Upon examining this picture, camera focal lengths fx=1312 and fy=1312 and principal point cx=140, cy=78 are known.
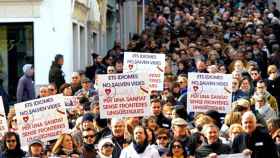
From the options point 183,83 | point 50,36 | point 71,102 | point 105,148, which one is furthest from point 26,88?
point 105,148

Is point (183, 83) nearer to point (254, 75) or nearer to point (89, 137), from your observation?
point (254, 75)

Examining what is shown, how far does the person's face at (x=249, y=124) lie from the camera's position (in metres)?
17.5

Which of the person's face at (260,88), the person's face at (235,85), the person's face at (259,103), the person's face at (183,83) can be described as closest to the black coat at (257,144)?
the person's face at (259,103)

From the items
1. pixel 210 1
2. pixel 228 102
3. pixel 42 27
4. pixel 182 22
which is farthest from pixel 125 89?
pixel 210 1

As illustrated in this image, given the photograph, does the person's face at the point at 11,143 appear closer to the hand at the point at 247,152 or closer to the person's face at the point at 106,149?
the person's face at the point at 106,149

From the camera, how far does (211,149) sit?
1702 centimetres

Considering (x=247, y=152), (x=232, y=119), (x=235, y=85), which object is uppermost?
(x=235, y=85)

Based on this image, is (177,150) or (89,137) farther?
(89,137)

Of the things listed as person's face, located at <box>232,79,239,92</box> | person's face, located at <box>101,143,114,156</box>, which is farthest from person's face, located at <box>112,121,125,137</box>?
person's face, located at <box>232,79,239,92</box>

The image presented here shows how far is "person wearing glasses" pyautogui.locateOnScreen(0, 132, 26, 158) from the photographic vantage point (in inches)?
688

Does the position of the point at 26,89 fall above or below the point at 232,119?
above

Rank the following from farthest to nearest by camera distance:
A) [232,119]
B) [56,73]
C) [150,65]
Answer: [56,73] < [150,65] < [232,119]

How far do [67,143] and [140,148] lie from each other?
1.07 m

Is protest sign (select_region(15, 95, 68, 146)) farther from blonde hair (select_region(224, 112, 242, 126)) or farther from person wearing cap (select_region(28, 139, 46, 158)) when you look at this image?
blonde hair (select_region(224, 112, 242, 126))
